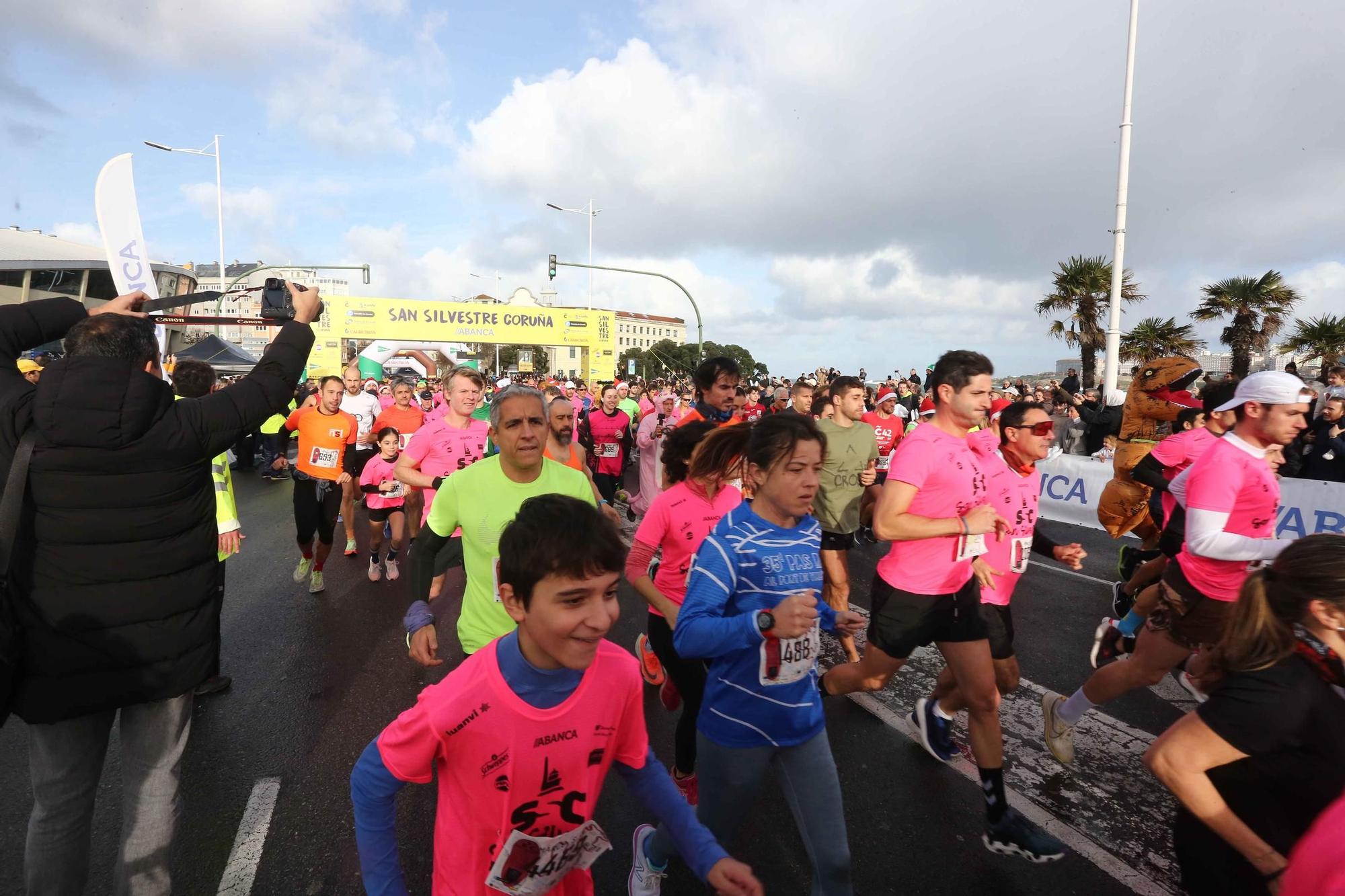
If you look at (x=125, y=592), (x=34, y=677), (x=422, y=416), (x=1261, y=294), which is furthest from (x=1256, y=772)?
(x=1261, y=294)

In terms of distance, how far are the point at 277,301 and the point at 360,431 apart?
6.52 metres

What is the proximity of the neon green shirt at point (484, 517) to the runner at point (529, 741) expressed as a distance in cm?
109

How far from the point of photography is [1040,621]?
5.95 metres

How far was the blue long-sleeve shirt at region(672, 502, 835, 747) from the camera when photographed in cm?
220

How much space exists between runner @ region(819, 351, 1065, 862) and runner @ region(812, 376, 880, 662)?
245cm

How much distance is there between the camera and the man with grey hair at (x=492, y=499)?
8.97 ft

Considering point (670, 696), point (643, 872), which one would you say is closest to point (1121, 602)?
point (670, 696)

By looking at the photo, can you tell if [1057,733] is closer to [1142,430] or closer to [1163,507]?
[1163,507]

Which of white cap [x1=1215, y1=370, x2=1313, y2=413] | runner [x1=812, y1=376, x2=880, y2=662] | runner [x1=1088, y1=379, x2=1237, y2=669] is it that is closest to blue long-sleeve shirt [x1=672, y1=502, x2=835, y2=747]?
white cap [x1=1215, y1=370, x2=1313, y2=413]

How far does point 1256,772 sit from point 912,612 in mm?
1504

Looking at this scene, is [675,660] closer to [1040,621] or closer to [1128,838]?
[1128,838]

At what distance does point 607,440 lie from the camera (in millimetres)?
9422

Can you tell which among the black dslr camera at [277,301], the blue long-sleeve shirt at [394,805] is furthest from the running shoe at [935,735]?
the black dslr camera at [277,301]

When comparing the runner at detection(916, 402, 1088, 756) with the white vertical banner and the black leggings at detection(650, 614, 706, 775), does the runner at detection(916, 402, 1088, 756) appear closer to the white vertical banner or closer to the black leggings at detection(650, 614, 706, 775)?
the black leggings at detection(650, 614, 706, 775)
